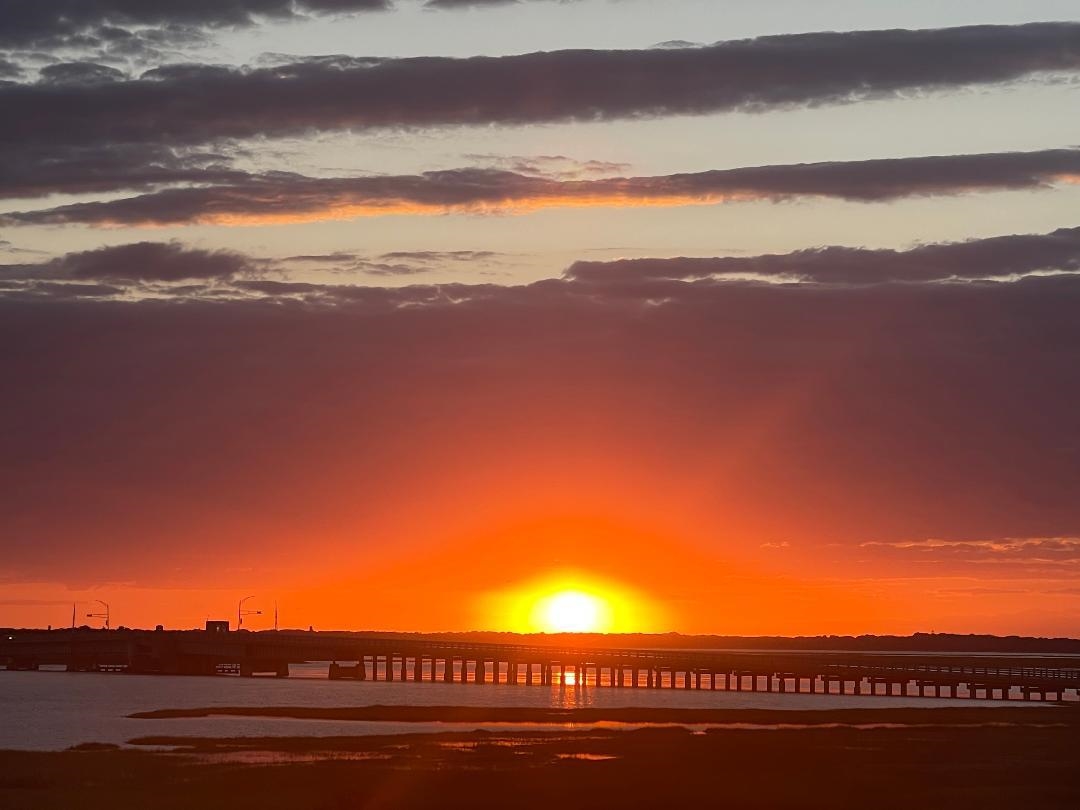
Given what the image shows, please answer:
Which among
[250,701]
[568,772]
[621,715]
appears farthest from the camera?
[250,701]

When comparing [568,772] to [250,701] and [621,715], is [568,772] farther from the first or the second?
[250,701]

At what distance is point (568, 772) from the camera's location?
6606 centimetres

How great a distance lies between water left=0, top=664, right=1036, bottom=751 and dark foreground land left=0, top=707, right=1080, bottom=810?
8990 millimetres

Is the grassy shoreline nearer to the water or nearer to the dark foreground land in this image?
the water

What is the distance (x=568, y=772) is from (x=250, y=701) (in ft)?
237

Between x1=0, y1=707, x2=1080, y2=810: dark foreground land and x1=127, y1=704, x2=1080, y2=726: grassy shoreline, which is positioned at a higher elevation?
x1=127, y1=704, x2=1080, y2=726: grassy shoreline

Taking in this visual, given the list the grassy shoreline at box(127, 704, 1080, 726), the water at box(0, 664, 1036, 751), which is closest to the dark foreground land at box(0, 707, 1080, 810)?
the water at box(0, 664, 1036, 751)

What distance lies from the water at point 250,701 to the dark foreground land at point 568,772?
899cm

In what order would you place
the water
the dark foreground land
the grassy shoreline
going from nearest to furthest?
the dark foreground land, the water, the grassy shoreline

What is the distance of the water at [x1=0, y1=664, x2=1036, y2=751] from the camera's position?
92.4 meters

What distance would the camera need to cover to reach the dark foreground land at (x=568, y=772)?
57469mm

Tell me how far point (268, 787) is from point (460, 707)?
208ft

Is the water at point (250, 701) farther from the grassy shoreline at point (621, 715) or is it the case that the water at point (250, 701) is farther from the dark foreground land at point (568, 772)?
the dark foreground land at point (568, 772)

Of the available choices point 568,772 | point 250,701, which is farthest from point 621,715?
point 568,772
